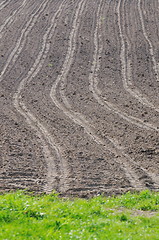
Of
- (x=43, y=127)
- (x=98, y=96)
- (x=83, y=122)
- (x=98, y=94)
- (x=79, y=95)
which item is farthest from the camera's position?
(x=98, y=94)

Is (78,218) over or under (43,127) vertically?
under

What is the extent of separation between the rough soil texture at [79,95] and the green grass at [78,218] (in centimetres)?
128

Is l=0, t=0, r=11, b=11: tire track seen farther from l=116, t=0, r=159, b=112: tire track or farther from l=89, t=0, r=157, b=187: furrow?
l=116, t=0, r=159, b=112: tire track

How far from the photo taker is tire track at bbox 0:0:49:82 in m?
34.8

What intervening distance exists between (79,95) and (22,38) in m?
14.3

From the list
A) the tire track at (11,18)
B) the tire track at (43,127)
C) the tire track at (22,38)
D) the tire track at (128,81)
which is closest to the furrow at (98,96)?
the tire track at (128,81)

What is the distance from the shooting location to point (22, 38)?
40.2 metres

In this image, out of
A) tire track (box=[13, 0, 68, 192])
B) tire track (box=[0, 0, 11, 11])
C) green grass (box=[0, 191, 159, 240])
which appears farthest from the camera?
tire track (box=[0, 0, 11, 11])

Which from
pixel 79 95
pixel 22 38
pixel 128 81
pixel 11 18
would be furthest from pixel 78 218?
pixel 11 18

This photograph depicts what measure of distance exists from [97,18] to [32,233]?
1544 inches

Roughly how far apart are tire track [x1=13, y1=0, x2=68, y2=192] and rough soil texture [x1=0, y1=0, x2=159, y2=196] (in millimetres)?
33

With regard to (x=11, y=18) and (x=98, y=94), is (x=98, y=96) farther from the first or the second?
(x=11, y=18)

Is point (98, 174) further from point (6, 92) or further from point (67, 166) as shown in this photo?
point (6, 92)

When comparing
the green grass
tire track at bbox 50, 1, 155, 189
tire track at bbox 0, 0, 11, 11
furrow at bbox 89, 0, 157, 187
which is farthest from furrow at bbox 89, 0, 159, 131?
tire track at bbox 0, 0, 11, 11
